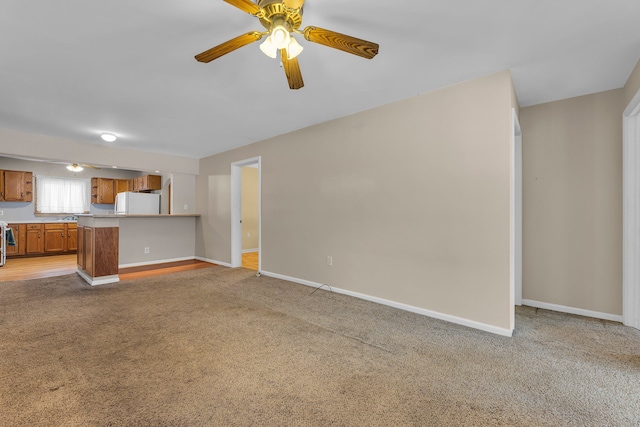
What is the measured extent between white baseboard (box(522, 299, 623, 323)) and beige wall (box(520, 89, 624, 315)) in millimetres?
33

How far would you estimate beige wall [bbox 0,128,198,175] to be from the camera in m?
3.96

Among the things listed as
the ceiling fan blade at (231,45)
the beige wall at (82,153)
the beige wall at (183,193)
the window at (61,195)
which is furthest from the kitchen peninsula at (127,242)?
the ceiling fan blade at (231,45)

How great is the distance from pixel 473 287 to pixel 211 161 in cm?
521

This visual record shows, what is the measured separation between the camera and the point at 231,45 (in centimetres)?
167

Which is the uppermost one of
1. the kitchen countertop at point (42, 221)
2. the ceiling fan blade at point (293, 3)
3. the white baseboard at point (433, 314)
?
the ceiling fan blade at point (293, 3)

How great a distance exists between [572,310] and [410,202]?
6.50 ft

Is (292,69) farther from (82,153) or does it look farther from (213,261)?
(213,261)

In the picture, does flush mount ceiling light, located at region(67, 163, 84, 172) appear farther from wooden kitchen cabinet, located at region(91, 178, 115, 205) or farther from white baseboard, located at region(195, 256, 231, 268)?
white baseboard, located at region(195, 256, 231, 268)

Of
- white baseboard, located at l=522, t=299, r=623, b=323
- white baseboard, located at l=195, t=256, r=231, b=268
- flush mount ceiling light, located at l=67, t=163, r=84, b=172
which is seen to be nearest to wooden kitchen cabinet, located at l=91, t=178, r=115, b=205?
flush mount ceiling light, located at l=67, t=163, r=84, b=172

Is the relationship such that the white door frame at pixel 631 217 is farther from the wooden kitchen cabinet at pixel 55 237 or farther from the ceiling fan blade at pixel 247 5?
the wooden kitchen cabinet at pixel 55 237

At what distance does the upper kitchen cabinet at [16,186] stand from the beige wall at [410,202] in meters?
6.28

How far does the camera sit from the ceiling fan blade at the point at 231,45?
162cm

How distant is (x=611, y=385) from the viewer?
170 centimetres

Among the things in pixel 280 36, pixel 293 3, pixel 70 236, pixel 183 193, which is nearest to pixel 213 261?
pixel 183 193
